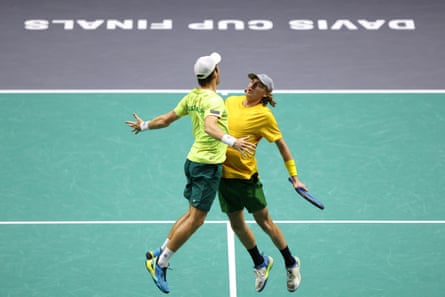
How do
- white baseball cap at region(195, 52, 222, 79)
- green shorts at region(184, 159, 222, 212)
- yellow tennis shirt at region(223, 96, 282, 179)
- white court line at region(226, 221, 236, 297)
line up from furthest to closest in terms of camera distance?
white court line at region(226, 221, 236, 297)
yellow tennis shirt at region(223, 96, 282, 179)
green shorts at region(184, 159, 222, 212)
white baseball cap at region(195, 52, 222, 79)

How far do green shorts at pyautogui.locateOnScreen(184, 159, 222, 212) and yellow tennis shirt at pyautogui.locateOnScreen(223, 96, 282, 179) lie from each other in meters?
0.36

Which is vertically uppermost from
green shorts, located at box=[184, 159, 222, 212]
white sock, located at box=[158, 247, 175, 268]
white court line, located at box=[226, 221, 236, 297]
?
green shorts, located at box=[184, 159, 222, 212]

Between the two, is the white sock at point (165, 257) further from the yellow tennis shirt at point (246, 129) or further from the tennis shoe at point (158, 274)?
the yellow tennis shirt at point (246, 129)

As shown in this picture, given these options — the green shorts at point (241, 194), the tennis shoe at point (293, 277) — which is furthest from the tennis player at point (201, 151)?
the tennis shoe at point (293, 277)

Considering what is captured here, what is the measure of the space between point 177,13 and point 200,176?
10122 millimetres

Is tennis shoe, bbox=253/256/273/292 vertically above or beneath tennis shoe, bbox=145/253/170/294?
beneath

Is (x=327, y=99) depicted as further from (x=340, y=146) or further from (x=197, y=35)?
(x=197, y=35)

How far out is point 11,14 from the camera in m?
21.4

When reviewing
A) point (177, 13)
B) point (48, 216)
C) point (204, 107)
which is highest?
Answer: point (204, 107)

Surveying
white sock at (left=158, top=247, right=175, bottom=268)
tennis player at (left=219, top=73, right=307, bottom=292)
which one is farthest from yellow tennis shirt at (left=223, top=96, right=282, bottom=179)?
white sock at (left=158, top=247, right=175, bottom=268)

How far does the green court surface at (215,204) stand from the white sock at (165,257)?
1.49 m

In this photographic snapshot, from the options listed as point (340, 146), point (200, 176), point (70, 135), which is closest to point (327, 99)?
point (340, 146)

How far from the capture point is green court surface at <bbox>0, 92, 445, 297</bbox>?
1405cm

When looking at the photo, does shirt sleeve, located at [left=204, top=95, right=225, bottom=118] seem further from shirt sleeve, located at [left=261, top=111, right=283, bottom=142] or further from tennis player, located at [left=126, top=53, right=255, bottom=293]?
shirt sleeve, located at [left=261, top=111, right=283, bottom=142]
